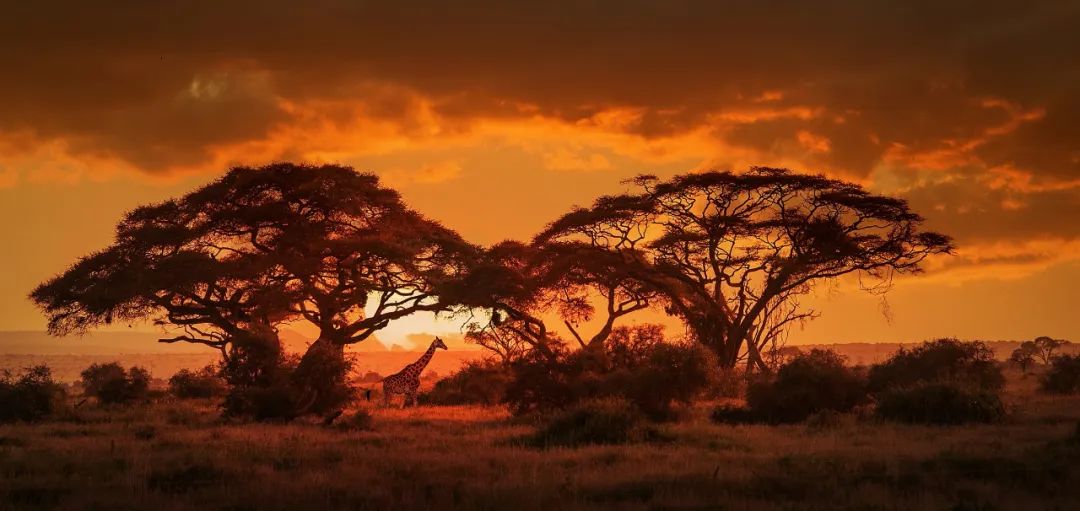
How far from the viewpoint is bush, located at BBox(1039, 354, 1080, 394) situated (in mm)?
34094

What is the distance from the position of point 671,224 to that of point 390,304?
513 inches

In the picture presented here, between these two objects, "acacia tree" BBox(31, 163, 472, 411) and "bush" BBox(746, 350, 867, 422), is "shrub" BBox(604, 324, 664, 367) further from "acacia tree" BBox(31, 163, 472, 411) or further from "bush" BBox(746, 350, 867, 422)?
"acacia tree" BBox(31, 163, 472, 411)

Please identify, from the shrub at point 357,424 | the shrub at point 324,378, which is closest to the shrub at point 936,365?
the shrub at point 357,424

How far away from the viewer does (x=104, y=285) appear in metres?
34.9

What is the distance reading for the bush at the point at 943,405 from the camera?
22812 millimetres

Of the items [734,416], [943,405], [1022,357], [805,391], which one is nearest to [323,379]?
[734,416]

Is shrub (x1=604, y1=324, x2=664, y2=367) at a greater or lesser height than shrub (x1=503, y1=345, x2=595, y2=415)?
greater

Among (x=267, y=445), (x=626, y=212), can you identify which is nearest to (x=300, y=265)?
(x=626, y=212)

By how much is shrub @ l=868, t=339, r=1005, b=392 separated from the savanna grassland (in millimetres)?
6844

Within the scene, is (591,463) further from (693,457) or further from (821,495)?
(821,495)

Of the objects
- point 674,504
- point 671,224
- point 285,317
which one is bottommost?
point 674,504

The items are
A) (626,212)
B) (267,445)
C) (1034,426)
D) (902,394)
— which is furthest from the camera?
(626,212)

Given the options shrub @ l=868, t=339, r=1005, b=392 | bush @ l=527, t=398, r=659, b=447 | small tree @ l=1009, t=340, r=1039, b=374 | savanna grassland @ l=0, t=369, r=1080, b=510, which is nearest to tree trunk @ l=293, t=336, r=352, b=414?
savanna grassland @ l=0, t=369, r=1080, b=510

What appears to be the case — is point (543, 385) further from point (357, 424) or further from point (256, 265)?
→ point (256, 265)
